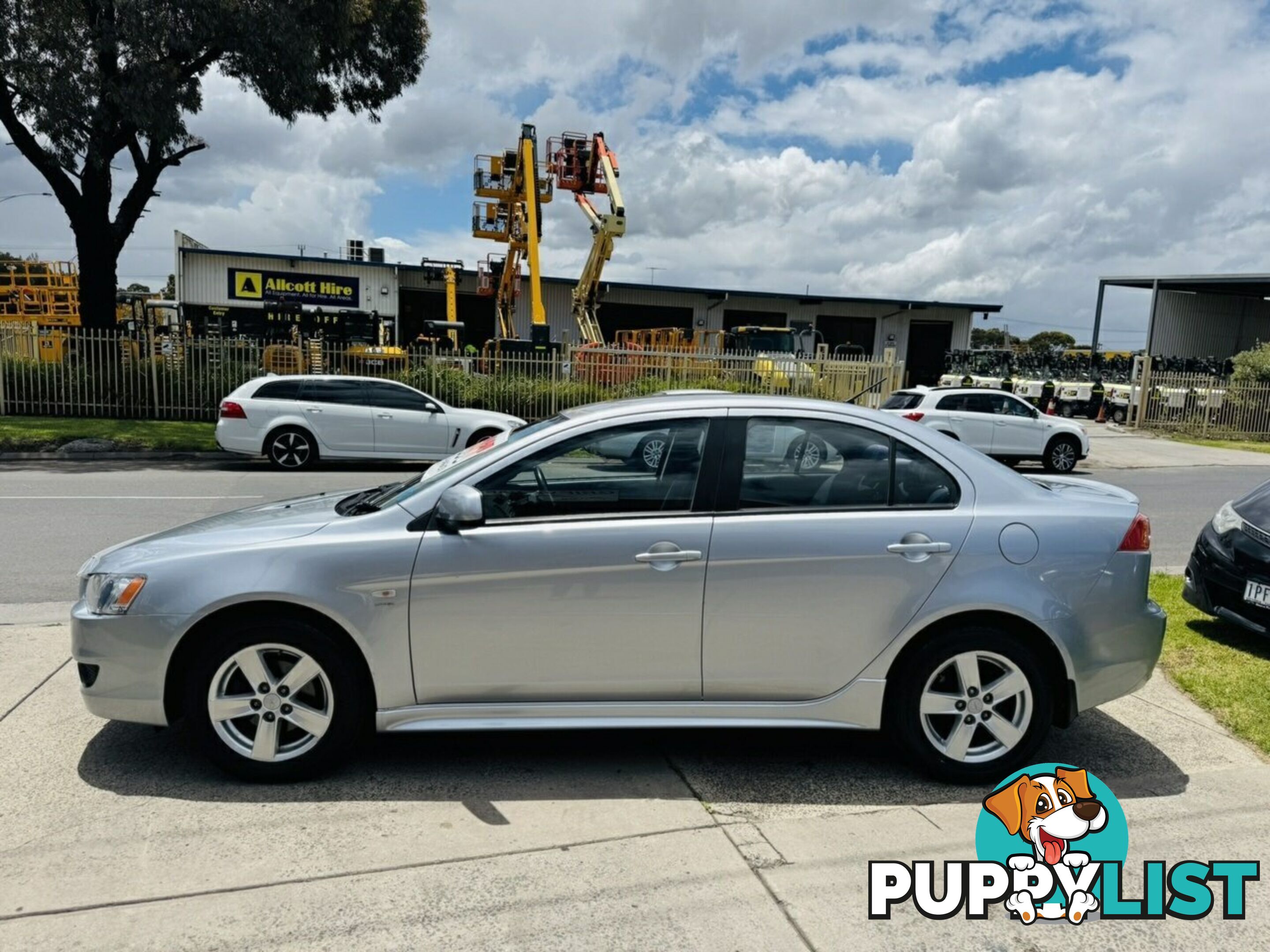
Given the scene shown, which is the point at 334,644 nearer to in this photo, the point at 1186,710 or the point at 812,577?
the point at 812,577

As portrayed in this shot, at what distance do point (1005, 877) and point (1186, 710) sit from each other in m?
2.33

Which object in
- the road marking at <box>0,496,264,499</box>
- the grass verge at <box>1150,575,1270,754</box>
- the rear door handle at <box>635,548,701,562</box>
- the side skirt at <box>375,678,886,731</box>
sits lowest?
the road marking at <box>0,496,264,499</box>

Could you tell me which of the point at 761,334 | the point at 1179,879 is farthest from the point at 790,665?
the point at 761,334

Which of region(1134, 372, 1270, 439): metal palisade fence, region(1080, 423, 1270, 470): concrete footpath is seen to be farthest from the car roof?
region(1134, 372, 1270, 439): metal palisade fence

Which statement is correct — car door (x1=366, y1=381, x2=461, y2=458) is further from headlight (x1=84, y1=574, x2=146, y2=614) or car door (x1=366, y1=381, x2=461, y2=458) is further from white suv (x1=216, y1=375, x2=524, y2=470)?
headlight (x1=84, y1=574, x2=146, y2=614)

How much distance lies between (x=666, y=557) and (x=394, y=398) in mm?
11826

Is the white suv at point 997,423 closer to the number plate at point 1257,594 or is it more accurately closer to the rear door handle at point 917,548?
the number plate at point 1257,594

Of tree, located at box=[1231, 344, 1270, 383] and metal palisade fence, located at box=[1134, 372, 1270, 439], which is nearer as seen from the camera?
metal palisade fence, located at box=[1134, 372, 1270, 439]

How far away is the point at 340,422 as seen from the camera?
14.1 metres

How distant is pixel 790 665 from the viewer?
3.68 metres

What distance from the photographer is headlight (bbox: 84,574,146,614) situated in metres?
3.51

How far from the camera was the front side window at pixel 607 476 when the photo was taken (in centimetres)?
367

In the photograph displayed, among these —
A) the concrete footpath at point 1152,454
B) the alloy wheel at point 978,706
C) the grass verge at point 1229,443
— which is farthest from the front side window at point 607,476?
the grass verge at point 1229,443

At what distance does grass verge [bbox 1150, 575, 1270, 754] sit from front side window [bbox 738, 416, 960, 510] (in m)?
2.16
